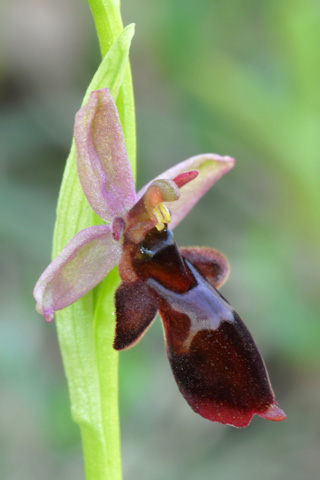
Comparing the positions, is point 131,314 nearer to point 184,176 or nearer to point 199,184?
point 184,176

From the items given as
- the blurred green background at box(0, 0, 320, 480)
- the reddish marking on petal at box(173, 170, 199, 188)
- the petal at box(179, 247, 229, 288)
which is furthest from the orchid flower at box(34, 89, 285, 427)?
the blurred green background at box(0, 0, 320, 480)

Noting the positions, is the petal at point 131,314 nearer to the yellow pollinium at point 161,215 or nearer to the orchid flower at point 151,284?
the orchid flower at point 151,284

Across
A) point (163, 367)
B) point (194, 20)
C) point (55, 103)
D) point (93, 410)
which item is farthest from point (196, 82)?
point (93, 410)

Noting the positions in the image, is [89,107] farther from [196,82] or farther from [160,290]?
[196,82]

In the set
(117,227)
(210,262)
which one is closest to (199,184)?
(210,262)

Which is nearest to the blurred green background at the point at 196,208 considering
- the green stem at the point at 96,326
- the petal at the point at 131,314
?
the green stem at the point at 96,326

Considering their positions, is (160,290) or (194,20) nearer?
(160,290)

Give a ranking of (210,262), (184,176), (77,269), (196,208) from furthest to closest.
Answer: (196,208)
(210,262)
(184,176)
(77,269)
